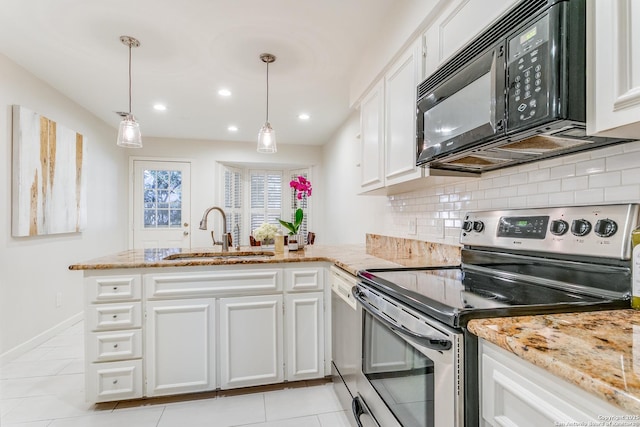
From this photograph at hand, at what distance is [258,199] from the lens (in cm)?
589

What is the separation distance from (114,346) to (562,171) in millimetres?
2407

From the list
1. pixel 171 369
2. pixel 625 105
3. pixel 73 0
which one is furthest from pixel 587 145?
pixel 73 0

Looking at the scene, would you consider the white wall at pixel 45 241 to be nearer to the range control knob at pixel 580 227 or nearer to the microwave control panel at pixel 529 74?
the microwave control panel at pixel 529 74

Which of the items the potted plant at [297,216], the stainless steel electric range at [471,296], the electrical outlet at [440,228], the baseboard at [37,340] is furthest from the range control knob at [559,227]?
the baseboard at [37,340]

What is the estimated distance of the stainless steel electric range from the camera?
33.2 inches

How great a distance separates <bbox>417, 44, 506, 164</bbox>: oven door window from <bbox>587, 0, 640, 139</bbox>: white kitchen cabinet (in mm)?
231

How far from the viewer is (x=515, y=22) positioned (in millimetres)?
1004

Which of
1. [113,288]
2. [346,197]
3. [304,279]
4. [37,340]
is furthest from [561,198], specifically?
[37,340]

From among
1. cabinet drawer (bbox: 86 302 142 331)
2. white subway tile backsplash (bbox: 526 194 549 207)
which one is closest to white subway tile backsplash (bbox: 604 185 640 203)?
white subway tile backsplash (bbox: 526 194 549 207)

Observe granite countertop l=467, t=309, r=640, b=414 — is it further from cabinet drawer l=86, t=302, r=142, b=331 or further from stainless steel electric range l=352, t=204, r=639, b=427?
cabinet drawer l=86, t=302, r=142, b=331

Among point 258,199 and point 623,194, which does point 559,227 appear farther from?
point 258,199

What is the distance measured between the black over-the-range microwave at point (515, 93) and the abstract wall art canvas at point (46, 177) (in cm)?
314

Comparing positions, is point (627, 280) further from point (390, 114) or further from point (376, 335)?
point (390, 114)

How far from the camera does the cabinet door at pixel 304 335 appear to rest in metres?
2.15
